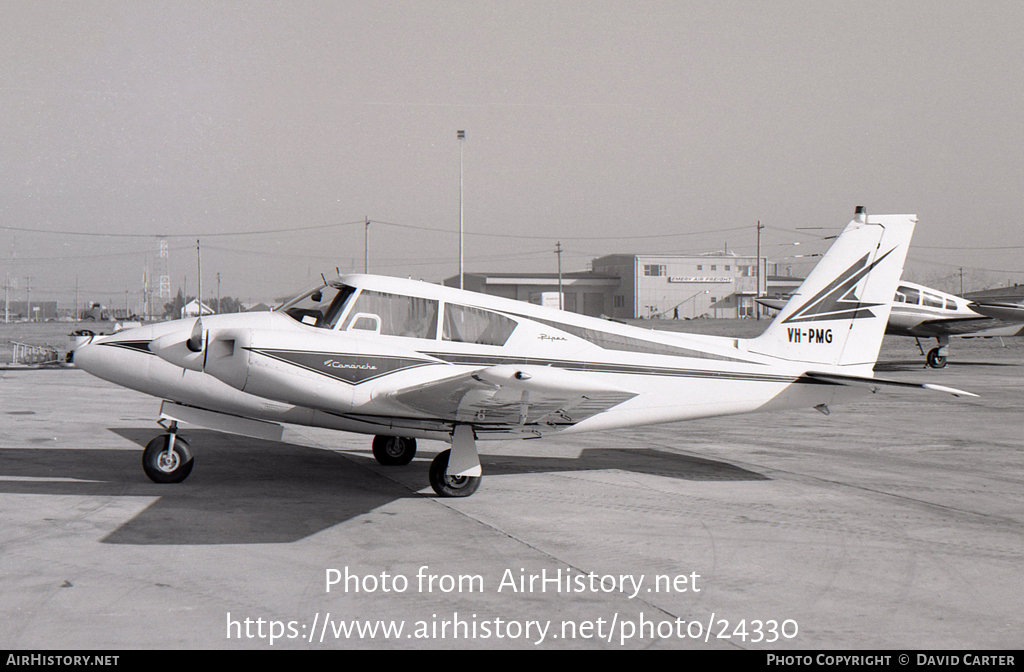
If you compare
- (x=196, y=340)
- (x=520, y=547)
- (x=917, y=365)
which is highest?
(x=196, y=340)

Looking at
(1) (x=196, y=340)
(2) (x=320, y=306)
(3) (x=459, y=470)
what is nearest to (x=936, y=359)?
(3) (x=459, y=470)

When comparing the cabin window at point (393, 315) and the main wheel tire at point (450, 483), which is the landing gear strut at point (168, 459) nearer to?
the cabin window at point (393, 315)

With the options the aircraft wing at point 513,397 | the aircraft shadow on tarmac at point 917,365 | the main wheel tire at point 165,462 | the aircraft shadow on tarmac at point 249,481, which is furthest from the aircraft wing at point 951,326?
the main wheel tire at point 165,462

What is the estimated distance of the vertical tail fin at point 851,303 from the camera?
10.4 metres

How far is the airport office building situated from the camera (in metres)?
83.2

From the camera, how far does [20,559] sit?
20.4 ft

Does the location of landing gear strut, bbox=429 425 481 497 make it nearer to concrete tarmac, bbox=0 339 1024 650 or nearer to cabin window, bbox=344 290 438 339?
concrete tarmac, bbox=0 339 1024 650

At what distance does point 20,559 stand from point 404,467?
5.04 m

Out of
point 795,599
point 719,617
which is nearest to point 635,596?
point 719,617

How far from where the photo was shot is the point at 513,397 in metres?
7.97

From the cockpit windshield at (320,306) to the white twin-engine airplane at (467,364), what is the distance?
0.02 meters

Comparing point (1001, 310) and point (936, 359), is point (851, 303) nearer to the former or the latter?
point (936, 359)

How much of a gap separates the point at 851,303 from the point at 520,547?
6.18 meters
